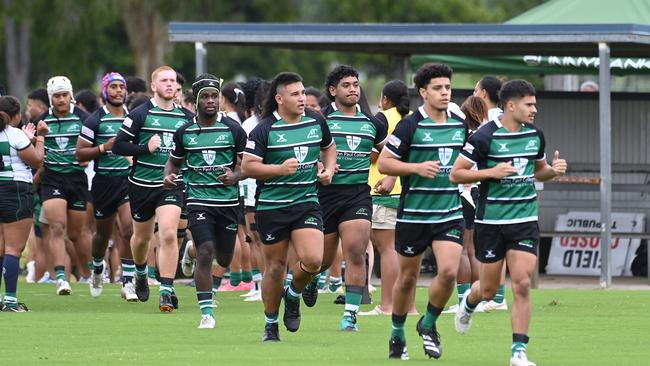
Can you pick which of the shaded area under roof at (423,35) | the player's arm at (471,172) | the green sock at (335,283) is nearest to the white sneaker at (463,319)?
the player's arm at (471,172)

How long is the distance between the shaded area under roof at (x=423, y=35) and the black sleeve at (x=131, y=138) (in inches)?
222

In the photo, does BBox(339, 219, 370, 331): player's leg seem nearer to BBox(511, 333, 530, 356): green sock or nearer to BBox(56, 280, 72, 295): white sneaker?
BBox(511, 333, 530, 356): green sock

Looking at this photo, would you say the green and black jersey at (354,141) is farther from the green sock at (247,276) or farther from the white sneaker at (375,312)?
the green sock at (247,276)

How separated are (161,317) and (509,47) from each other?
9.31 metres

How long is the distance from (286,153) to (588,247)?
1174cm

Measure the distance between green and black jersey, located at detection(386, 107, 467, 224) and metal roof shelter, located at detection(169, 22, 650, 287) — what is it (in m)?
8.66

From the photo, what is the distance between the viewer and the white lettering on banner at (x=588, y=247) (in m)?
23.0

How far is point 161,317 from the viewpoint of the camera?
49.9ft

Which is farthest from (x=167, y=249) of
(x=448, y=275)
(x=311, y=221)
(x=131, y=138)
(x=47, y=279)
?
(x=47, y=279)

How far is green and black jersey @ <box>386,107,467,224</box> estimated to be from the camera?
11680 mm

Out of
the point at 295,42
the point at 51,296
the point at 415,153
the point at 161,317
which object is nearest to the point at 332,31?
the point at 295,42

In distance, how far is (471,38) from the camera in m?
21.1

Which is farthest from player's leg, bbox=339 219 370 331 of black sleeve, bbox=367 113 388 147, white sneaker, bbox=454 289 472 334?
white sneaker, bbox=454 289 472 334

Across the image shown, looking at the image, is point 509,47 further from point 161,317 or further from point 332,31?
point 161,317
